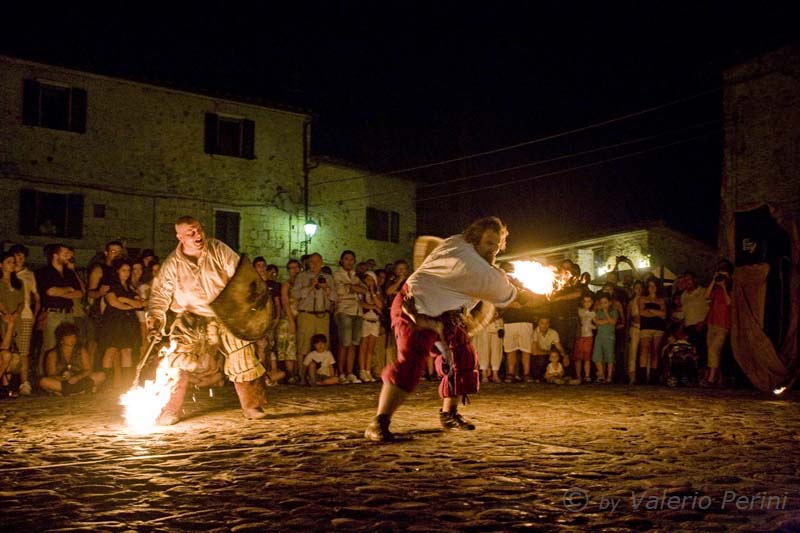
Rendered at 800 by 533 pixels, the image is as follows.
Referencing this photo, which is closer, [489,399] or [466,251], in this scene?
[466,251]

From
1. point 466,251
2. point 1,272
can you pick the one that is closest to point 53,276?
point 1,272

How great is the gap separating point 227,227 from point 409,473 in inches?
950

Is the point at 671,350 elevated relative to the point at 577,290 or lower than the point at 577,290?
lower

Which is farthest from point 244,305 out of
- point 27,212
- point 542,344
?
point 27,212

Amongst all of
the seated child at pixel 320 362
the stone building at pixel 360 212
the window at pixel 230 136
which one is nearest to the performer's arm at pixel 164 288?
the seated child at pixel 320 362

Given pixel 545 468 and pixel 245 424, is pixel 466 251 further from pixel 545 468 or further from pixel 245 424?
pixel 245 424

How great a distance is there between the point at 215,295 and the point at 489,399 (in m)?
4.25

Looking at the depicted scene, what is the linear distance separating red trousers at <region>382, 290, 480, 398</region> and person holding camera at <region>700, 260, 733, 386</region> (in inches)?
288

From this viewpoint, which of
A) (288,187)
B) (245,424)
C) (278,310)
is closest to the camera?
(245,424)

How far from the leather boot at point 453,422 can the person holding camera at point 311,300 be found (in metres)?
6.57

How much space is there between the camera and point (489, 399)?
9578 millimetres

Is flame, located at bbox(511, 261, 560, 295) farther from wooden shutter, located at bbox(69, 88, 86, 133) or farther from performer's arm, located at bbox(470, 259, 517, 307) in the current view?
wooden shutter, located at bbox(69, 88, 86, 133)

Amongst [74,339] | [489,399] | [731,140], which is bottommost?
[489,399]

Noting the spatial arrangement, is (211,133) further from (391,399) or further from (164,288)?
(391,399)
